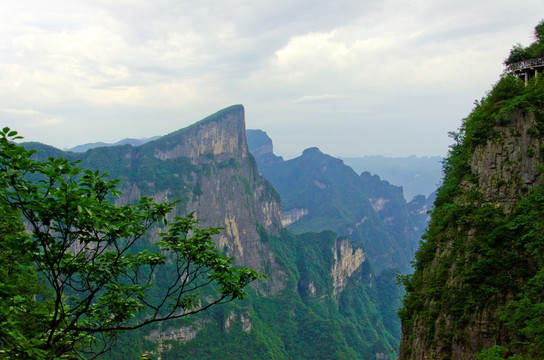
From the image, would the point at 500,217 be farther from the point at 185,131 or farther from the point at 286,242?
the point at 286,242

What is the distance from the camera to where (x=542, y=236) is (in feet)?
53.0

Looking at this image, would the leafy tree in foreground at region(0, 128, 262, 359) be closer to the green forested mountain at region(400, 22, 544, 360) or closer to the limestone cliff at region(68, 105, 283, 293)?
the green forested mountain at region(400, 22, 544, 360)

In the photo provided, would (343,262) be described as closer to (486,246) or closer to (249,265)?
(249,265)

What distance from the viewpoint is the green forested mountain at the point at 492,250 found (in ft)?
52.9

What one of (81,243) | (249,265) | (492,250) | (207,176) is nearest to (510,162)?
(492,250)

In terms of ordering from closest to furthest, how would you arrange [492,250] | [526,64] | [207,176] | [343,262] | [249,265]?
[492,250] < [526,64] < [249,265] < [207,176] < [343,262]

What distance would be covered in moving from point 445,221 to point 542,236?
239 inches

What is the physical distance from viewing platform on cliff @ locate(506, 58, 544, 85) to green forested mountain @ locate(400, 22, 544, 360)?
324cm

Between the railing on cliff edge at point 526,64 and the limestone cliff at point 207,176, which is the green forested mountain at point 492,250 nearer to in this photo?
the railing on cliff edge at point 526,64

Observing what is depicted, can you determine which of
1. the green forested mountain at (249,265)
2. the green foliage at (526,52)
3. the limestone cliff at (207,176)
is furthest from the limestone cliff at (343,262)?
the green foliage at (526,52)

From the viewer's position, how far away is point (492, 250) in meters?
17.7

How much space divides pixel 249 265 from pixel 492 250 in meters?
86.5

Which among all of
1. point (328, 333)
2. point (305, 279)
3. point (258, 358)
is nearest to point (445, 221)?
point (258, 358)

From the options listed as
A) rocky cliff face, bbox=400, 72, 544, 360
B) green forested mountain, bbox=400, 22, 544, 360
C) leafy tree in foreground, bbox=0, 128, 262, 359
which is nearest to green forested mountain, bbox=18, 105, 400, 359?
green forested mountain, bbox=400, 22, 544, 360
